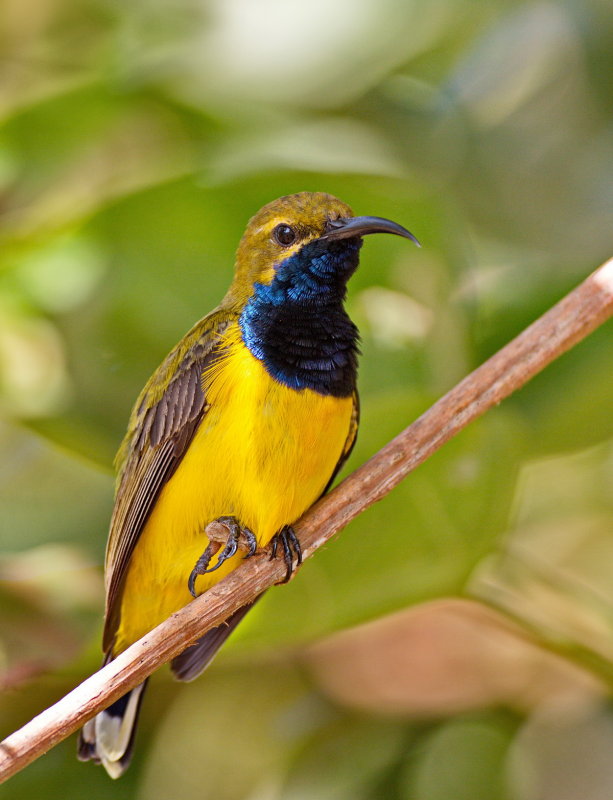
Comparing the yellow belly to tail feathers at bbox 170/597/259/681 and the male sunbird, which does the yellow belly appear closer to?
the male sunbird

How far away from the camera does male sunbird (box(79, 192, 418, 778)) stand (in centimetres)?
288

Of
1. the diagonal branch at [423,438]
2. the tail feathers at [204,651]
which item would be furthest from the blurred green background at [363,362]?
the diagonal branch at [423,438]

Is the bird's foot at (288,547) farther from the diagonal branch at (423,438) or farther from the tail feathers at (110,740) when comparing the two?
the tail feathers at (110,740)

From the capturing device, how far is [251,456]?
2854 mm

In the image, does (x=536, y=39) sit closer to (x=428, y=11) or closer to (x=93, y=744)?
(x=428, y=11)

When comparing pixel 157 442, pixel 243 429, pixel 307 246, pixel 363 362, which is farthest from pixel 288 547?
pixel 307 246

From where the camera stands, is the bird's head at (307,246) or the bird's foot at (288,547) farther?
the bird's head at (307,246)

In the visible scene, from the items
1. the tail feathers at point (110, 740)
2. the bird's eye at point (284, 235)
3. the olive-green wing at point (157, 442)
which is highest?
the bird's eye at point (284, 235)

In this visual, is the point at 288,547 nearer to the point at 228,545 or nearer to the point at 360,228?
the point at 228,545

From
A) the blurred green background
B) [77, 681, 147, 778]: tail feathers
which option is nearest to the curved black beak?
the blurred green background

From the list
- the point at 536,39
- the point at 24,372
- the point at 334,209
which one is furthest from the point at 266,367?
the point at 536,39

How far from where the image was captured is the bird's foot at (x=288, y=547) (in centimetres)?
282

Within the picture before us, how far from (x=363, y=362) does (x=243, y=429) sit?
676mm

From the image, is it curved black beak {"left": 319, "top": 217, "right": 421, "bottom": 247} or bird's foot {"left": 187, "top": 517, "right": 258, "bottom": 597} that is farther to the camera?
bird's foot {"left": 187, "top": 517, "right": 258, "bottom": 597}
